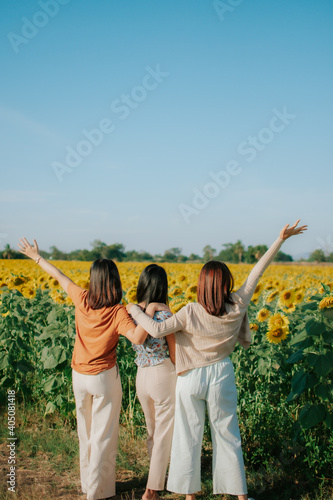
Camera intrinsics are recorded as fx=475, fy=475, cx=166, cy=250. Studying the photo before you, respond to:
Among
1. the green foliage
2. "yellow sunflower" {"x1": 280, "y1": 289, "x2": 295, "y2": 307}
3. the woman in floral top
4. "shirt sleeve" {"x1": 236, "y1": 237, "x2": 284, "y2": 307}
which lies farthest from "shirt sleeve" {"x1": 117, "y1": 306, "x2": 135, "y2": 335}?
"yellow sunflower" {"x1": 280, "y1": 289, "x2": 295, "y2": 307}

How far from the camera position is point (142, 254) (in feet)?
113

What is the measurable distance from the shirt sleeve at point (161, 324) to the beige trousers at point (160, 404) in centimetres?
33

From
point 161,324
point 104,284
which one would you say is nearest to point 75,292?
point 104,284

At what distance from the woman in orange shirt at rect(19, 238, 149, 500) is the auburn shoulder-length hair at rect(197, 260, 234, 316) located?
360mm

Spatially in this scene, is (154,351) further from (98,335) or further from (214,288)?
(214,288)

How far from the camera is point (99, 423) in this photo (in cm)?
313

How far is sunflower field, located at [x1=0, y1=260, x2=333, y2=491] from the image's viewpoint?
3.26m

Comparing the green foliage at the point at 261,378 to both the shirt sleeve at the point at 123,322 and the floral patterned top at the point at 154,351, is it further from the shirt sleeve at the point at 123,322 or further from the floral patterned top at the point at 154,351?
the shirt sleeve at the point at 123,322

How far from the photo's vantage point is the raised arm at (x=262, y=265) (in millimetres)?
2959

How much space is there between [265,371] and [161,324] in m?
1.43

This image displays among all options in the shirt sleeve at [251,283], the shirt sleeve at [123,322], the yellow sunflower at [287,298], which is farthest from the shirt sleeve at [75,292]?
the yellow sunflower at [287,298]

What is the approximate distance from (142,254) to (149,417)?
103ft

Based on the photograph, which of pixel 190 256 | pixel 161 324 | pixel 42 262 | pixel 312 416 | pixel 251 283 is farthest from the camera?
pixel 190 256

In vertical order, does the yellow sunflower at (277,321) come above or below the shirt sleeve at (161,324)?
below
